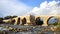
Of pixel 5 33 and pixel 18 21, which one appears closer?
pixel 5 33

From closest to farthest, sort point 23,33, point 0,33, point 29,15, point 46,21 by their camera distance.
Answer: point 0,33
point 23,33
point 29,15
point 46,21

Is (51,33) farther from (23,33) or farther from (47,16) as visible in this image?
(47,16)

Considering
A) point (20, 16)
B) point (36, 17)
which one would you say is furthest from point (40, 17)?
point (20, 16)

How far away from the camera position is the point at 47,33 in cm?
596

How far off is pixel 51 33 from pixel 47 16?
41.0 meters

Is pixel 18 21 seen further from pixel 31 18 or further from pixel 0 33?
pixel 0 33

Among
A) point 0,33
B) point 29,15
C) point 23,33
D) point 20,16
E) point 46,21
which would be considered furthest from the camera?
point 20,16

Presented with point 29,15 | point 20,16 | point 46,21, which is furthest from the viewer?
point 20,16

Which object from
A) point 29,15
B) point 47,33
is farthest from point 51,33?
point 29,15

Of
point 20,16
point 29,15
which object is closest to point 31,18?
point 29,15

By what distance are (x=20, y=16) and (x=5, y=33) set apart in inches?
1901

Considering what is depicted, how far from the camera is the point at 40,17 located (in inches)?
1841

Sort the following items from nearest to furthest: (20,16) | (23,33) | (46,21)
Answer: (23,33) < (46,21) < (20,16)

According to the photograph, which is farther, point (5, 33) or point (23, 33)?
point (23, 33)
